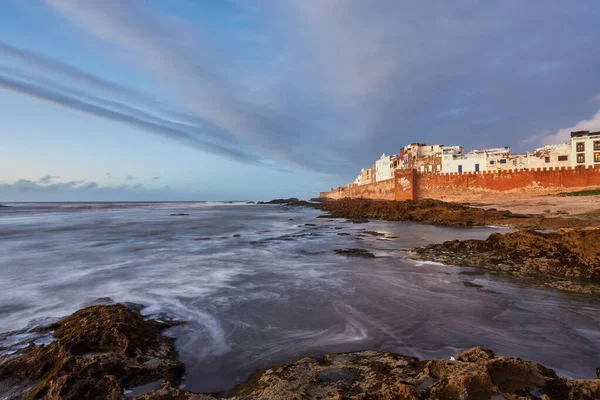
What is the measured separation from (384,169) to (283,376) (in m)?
69.9

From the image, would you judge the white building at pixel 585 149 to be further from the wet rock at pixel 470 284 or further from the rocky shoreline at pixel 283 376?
the rocky shoreline at pixel 283 376

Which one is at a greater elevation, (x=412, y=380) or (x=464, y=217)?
(x=464, y=217)

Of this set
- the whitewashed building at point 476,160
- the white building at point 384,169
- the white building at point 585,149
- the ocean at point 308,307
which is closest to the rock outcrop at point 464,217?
the ocean at point 308,307

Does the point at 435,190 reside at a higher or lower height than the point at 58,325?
higher

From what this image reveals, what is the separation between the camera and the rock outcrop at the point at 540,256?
5188 mm

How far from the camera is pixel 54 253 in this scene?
32.9ft

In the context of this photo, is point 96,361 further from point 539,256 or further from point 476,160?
point 476,160

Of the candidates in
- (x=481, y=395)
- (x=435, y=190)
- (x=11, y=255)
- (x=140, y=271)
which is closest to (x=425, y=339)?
(x=481, y=395)

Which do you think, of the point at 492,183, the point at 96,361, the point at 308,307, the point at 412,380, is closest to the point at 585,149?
the point at 492,183

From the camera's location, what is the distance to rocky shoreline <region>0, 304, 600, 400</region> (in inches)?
75.1

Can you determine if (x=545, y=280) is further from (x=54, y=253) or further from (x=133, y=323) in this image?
(x=54, y=253)

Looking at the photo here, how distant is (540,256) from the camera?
6.34 metres

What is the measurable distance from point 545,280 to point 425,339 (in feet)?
11.1

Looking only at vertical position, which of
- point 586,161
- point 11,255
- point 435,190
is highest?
point 586,161
